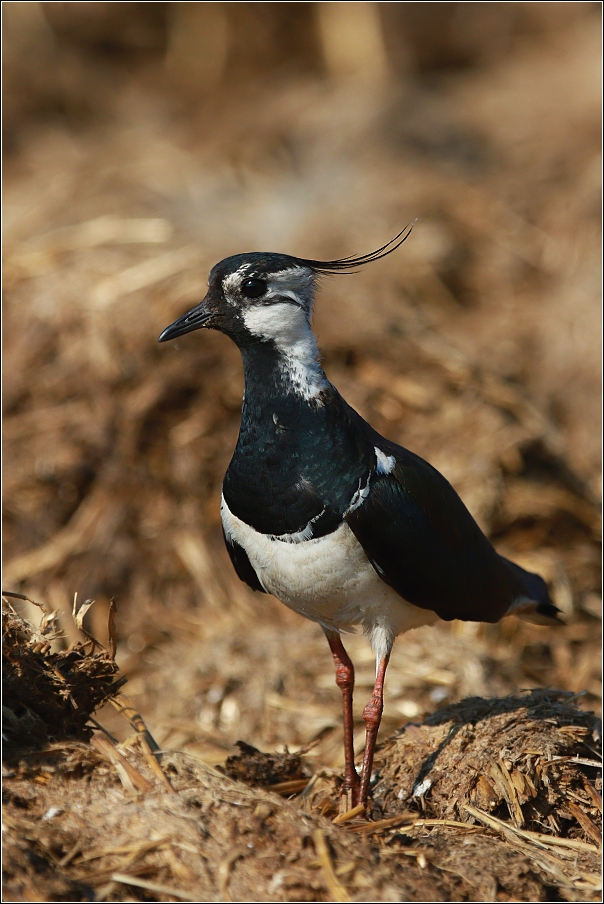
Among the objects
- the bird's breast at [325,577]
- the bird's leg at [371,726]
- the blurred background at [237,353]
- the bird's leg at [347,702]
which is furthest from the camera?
the blurred background at [237,353]

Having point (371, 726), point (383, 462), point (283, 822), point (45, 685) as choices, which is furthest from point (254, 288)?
point (283, 822)

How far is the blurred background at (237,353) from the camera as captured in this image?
6.16m

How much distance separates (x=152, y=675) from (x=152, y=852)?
3472 millimetres

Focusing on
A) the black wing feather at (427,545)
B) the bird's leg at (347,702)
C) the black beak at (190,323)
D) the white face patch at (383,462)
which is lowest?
the bird's leg at (347,702)

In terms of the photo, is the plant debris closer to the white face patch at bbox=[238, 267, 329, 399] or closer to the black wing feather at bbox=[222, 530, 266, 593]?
the black wing feather at bbox=[222, 530, 266, 593]

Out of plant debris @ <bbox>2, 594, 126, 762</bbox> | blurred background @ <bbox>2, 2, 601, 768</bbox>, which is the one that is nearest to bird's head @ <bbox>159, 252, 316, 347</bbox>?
plant debris @ <bbox>2, 594, 126, 762</bbox>

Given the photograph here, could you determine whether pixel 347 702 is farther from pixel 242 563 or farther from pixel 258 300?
pixel 258 300

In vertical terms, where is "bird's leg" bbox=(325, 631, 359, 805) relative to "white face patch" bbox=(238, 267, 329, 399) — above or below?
below

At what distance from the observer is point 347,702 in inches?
164

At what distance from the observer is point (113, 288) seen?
7.61 meters

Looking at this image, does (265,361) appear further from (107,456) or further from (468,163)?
(468,163)

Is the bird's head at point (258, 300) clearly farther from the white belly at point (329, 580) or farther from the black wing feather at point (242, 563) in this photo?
the black wing feather at point (242, 563)

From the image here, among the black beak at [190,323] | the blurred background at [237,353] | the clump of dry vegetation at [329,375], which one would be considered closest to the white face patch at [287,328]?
the black beak at [190,323]

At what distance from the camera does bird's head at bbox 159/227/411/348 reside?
3906 millimetres
